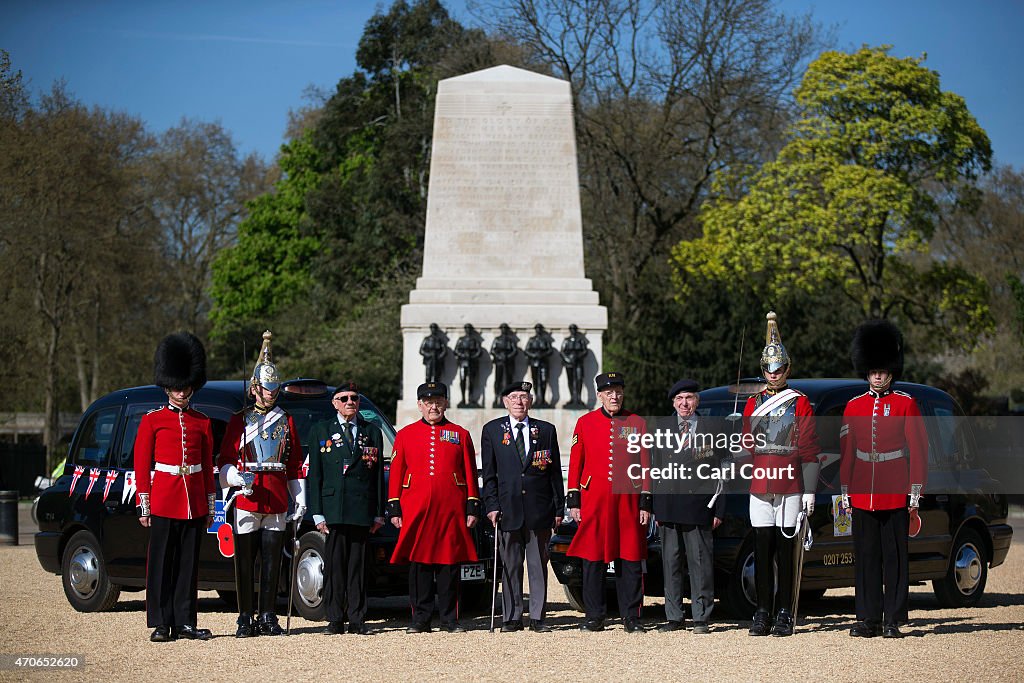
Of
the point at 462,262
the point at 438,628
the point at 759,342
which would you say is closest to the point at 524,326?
the point at 462,262

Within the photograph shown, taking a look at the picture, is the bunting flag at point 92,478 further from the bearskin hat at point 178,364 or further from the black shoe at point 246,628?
the black shoe at point 246,628

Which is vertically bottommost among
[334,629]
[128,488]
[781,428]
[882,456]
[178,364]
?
[334,629]

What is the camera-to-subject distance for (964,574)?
40.1 ft

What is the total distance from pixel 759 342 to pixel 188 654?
95.6 ft

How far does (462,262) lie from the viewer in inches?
1086

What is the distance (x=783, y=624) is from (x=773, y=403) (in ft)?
4.94

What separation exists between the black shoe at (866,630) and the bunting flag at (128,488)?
225 inches

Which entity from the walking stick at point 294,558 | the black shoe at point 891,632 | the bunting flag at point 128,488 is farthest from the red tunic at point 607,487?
the bunting flag at point 128,488

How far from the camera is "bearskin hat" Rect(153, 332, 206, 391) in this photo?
1012 cm

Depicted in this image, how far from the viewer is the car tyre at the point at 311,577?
11.1m

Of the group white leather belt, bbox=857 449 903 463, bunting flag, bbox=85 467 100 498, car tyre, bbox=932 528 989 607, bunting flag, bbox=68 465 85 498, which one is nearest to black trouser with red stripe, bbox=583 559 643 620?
white leather belt, bbox=857 449 903 463

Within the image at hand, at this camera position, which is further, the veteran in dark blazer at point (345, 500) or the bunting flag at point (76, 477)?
the bunting flag at point (76, 477)

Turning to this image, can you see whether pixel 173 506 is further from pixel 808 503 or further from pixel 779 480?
pixel 808 503

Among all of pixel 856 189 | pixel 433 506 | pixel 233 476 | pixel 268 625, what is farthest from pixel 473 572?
pixel 856 189
